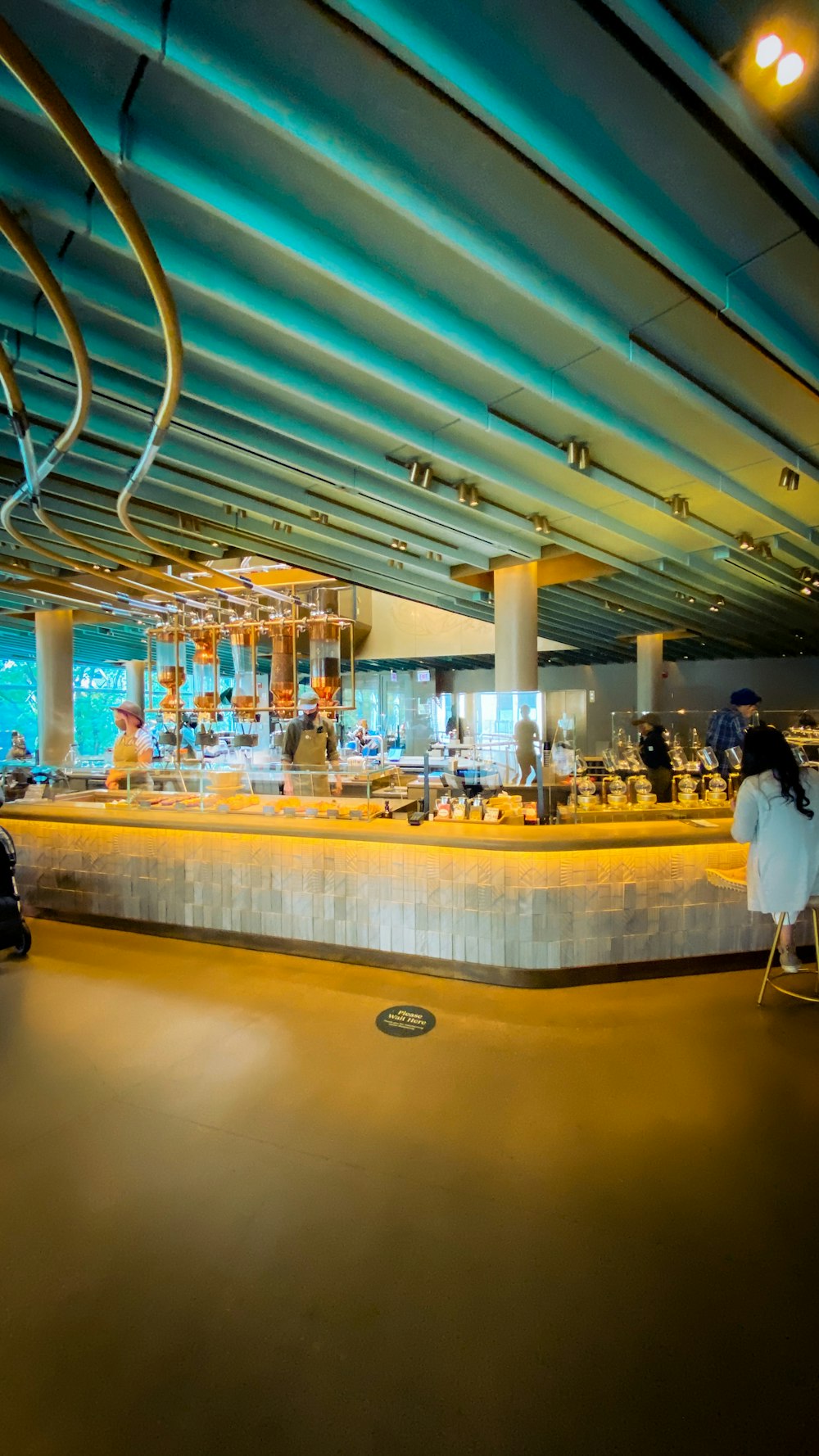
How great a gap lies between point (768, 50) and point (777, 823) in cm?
292

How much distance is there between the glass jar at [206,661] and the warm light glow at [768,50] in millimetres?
4181

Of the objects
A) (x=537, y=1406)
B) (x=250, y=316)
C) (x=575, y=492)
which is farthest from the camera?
(x=575, y=492)

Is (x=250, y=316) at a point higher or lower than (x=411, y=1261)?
higher

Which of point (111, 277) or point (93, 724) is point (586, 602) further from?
point (93, 724)

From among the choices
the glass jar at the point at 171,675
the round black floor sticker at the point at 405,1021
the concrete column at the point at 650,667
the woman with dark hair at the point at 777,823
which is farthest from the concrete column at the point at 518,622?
the concrete column at the point at 650,667

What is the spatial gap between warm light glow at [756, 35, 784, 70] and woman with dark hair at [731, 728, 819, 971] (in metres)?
2.52

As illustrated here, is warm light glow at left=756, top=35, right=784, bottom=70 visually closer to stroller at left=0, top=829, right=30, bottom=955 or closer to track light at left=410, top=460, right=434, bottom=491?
track light at left=410, top=460, right=434, bottom=491

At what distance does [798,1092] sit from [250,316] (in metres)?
4.65

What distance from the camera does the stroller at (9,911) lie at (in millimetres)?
3988

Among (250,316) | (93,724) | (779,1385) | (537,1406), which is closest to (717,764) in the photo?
(779,1385)

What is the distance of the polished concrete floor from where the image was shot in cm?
141

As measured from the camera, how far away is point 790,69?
1.82m

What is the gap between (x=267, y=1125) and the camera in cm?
241

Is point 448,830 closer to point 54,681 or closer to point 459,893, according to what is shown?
point 459,893
